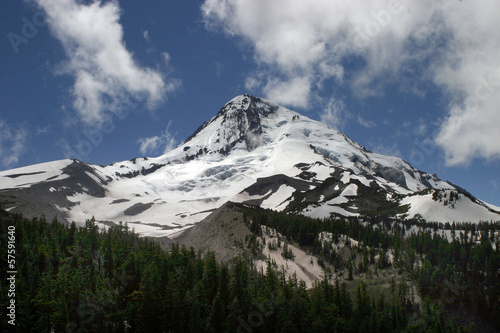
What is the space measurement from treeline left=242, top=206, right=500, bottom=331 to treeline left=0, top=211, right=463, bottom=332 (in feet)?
60.5

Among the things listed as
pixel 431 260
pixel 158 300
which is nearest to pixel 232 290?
pixel 158 300

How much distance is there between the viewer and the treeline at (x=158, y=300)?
51562mm

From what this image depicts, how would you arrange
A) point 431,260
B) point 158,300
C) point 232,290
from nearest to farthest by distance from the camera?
point 158,300 → point 232,290 → point 431,260

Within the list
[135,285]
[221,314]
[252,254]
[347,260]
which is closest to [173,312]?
[221,314]

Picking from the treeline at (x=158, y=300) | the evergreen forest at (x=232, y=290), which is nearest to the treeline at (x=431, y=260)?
the evergreen forest at (x=232, y=290)

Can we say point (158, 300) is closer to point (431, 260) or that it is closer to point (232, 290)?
point (232, 290)

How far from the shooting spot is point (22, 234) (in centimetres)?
8081

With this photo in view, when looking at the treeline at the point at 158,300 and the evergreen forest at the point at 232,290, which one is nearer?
the treeline at the point at 158,300

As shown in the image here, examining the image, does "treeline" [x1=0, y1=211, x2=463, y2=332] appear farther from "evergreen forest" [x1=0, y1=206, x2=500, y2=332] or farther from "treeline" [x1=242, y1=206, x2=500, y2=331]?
"treeline" [x1=242, y1=206, x2=500, y2=331]

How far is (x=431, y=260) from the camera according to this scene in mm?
116625

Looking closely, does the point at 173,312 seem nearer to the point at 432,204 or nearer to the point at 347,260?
the point at 347,260

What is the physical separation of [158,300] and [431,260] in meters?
91.4

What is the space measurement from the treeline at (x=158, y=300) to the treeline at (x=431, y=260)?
18.4 m

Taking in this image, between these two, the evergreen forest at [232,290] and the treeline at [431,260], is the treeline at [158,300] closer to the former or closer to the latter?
the evergreen forest at [232,290]
